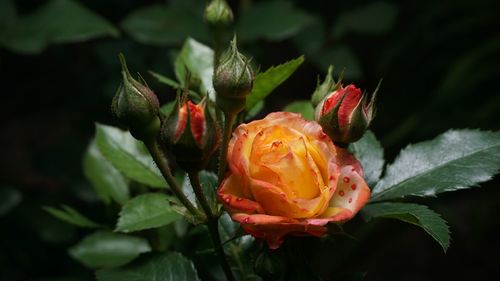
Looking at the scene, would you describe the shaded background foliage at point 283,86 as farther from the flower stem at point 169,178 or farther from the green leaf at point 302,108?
the flower stem at point 169,178

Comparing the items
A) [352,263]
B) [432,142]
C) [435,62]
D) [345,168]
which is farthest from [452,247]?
[345,168]

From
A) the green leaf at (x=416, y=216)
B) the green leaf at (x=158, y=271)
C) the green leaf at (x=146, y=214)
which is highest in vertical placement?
the green leaf at (x=416, y=216)

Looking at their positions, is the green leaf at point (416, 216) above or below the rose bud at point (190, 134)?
below

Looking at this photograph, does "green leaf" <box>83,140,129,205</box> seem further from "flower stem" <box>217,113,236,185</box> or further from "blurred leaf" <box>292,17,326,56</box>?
"blurred leaf" <box>292,17,326,56</box>

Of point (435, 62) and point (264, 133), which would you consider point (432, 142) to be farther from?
point (435, 62)

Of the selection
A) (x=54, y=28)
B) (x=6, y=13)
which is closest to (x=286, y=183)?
(x=54, y=28)

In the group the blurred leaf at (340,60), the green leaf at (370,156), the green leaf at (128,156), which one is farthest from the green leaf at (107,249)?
the blurred leaf at (340,60)

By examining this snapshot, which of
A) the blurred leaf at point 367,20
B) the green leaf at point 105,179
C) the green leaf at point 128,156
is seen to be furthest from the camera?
the blurred leaf at point 367,20
